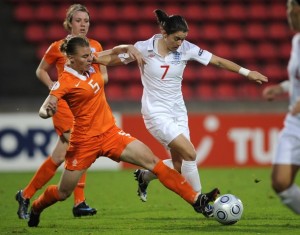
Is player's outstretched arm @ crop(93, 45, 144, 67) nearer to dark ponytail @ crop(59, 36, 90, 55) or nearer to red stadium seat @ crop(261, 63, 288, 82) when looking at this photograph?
dark ponytail @ crop(59, 36, 90, 55)

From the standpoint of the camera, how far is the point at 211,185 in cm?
992

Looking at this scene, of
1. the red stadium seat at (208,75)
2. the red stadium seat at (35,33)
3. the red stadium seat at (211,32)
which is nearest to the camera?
the red stadium seat at (208,75)

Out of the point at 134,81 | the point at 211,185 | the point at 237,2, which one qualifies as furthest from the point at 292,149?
the point at 237,2

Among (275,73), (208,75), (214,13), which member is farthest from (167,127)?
(214,13)

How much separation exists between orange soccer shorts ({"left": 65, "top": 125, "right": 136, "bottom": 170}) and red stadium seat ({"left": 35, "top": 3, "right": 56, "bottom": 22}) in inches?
360

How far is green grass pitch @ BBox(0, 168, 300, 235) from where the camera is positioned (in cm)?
634

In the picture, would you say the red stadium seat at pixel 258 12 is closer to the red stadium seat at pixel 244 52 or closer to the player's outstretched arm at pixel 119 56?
the red stadium seat at pixel 244 52

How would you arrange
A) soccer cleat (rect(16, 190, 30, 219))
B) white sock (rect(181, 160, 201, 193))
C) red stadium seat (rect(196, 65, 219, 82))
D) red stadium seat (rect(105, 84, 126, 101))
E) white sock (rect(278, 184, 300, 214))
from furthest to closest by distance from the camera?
red stadium seat (rect(196, 65, 219, 82)), red stadium seat (rect(105, 84, 126, 101)), soccer cleat (rect(16, 190, 30, 219)), white sock (rect(181, 160, 201, 193)), white sock (rect(278, 184, 300, 214))

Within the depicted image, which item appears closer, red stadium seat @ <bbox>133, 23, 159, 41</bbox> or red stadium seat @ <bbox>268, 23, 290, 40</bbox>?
red stadium seat @ <bbox>133, 23, 159, 41</bbox>

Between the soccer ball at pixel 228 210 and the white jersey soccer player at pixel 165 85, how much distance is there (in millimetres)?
871

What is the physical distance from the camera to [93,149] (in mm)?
6453

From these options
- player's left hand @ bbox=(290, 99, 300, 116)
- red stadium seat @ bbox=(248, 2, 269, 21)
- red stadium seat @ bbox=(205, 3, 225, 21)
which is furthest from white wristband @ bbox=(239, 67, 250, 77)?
red stadium seat @ bbox=(248, 2, 269, 21)

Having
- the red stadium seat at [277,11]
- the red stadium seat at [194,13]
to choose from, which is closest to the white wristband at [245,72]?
the red stadium seat at [194,13]

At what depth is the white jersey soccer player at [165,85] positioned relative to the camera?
7027 mm
